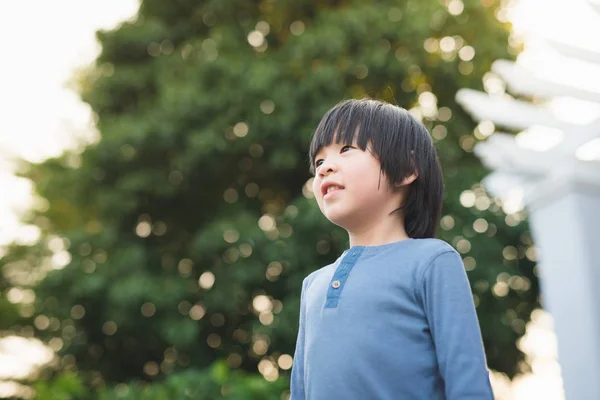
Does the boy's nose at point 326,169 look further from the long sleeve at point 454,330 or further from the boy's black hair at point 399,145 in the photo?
the long sleeve at point 454,330

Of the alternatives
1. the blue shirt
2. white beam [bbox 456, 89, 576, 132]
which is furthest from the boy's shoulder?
white beam [bbox 456, 89, 576, 132]

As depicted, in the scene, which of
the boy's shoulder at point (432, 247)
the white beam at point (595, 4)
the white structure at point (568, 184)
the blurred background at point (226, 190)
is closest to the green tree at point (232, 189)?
the blurred background at point (226, 190)

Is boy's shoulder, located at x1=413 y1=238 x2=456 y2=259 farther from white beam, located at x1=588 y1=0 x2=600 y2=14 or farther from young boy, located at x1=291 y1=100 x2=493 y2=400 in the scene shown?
white beam, located at x1=588 y1=0 x2=600 y2=14

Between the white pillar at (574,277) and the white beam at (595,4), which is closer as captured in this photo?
the white beam at (595,4)

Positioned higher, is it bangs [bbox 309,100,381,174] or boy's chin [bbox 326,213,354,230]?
bangs [bbox 309,100,381,174]

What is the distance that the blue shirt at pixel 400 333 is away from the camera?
136 centimetres

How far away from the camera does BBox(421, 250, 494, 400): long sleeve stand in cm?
133

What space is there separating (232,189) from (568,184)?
5682 millimetres

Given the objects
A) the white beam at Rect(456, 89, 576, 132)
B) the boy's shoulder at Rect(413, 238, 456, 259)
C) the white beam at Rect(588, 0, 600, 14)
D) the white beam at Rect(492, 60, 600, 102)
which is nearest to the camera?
the boy's shoulder at Rect(413, 238, 456, 259)

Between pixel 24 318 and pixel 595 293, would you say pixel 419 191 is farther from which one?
pixel 24 318

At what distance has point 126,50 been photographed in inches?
383

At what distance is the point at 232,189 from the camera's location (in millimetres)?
9273

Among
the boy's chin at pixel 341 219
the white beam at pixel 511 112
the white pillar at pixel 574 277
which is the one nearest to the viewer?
the boy's chin at pixel 341 219

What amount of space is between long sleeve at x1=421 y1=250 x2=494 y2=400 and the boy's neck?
0.17 meters
